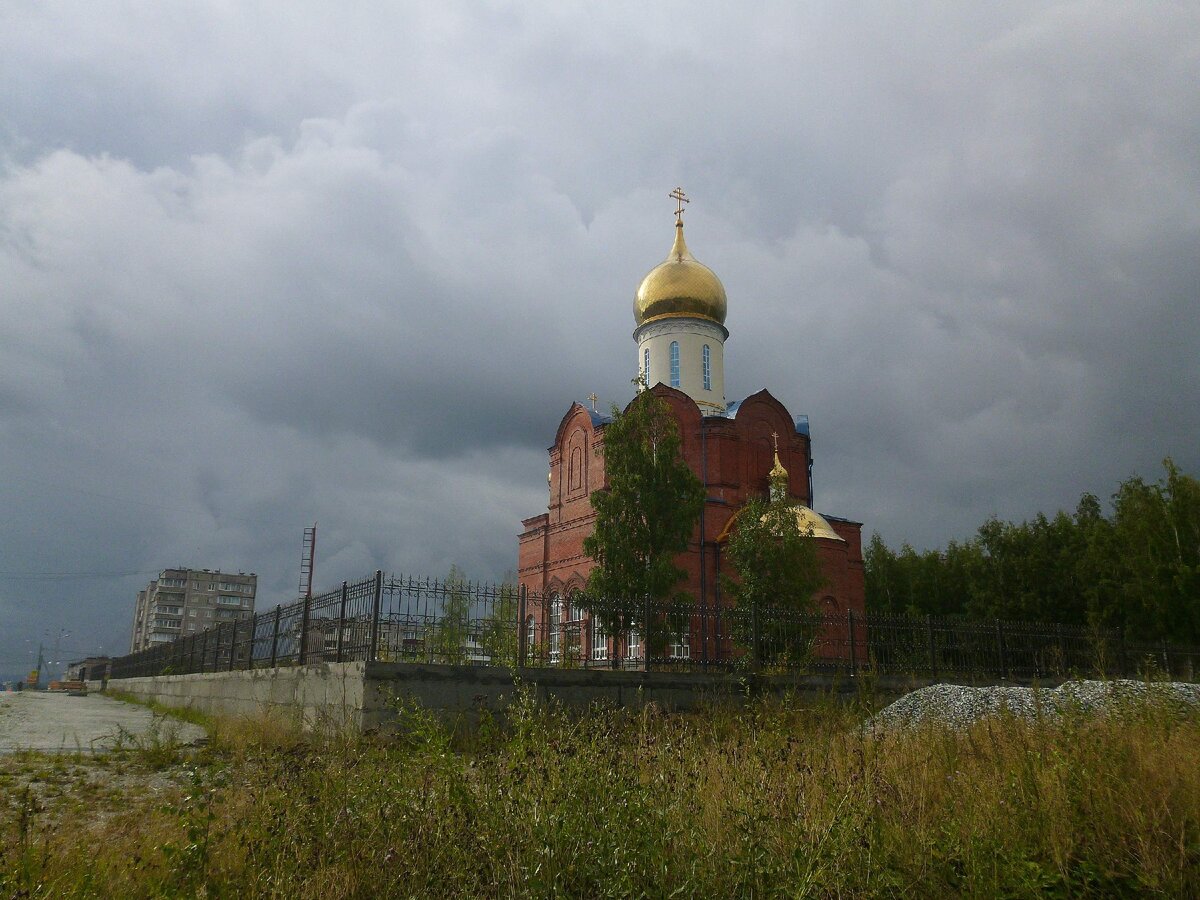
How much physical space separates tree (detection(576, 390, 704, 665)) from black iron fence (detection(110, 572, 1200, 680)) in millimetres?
2035

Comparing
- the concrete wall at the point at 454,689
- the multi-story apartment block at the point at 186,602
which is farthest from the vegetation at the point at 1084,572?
the multi-story apartment block at the point at 186,602

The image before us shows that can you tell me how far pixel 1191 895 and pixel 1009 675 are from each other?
1352 cm

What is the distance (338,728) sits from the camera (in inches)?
330

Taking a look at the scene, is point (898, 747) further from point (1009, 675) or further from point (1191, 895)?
point (1009, 675)

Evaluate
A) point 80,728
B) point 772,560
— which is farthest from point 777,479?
point 80,728

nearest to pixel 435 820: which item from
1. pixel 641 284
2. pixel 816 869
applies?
pixel 816 869

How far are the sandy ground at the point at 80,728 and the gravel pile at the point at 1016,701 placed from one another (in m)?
7.49

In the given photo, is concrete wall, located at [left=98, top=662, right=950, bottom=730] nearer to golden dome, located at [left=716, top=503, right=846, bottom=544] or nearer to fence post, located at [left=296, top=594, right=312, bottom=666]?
fence post, located at [left=296, top=594, right=312, bottom=666]

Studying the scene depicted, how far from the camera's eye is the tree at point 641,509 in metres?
18.5

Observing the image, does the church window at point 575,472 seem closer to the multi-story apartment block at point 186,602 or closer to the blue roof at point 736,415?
the blue roof at point 736,415

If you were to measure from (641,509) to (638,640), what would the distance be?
4936 millimetres

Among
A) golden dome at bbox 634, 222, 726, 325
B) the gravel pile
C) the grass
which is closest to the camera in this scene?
the grass

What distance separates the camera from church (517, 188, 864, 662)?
80.7 feet

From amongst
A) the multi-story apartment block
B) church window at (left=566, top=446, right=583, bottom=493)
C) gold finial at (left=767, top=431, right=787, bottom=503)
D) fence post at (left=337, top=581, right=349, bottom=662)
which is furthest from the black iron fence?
the multi-story apartment block
